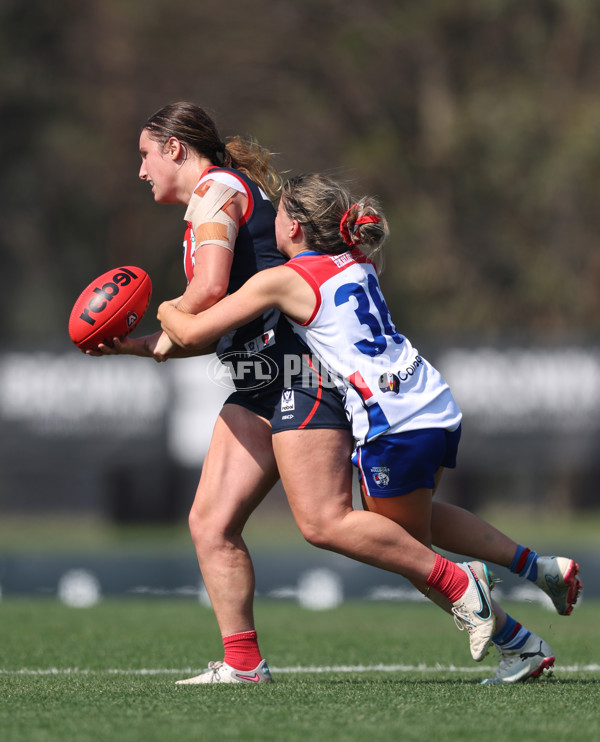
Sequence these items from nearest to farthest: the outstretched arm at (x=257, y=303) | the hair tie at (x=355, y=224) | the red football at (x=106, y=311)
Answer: the outstretched arm at (x=257, y=303) → the hair tie at (x=355, y=224) → the red football at (x=106, y=311)

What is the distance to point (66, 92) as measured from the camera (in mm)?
24609

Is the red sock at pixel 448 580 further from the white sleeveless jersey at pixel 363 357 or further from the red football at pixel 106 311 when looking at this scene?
the red football at pixel 106 311

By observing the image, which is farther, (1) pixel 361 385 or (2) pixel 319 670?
(2) pixel 319 670

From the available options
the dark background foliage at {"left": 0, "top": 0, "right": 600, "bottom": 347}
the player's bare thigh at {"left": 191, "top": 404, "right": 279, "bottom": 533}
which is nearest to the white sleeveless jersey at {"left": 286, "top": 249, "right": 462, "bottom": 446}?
the player's bare thigh at {"left": 191, "top": 404, "right": 279, "bottom": 533}

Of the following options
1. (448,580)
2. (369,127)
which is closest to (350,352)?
(448,580)

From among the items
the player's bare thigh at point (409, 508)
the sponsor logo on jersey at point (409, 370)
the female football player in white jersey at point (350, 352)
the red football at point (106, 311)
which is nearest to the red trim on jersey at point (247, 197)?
the female football player in white jersey at point (350, 352)

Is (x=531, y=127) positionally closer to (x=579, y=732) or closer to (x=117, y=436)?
(x=117, y=436)

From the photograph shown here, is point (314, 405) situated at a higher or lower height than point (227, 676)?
higher

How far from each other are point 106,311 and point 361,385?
1.03 meters

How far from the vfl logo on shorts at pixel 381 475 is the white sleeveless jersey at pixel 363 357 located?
0.38ft

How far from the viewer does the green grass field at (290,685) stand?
3.75m

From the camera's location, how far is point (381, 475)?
185 inches

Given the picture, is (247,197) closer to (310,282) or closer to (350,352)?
(310,282)

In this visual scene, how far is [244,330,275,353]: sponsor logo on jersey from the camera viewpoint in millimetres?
4902
